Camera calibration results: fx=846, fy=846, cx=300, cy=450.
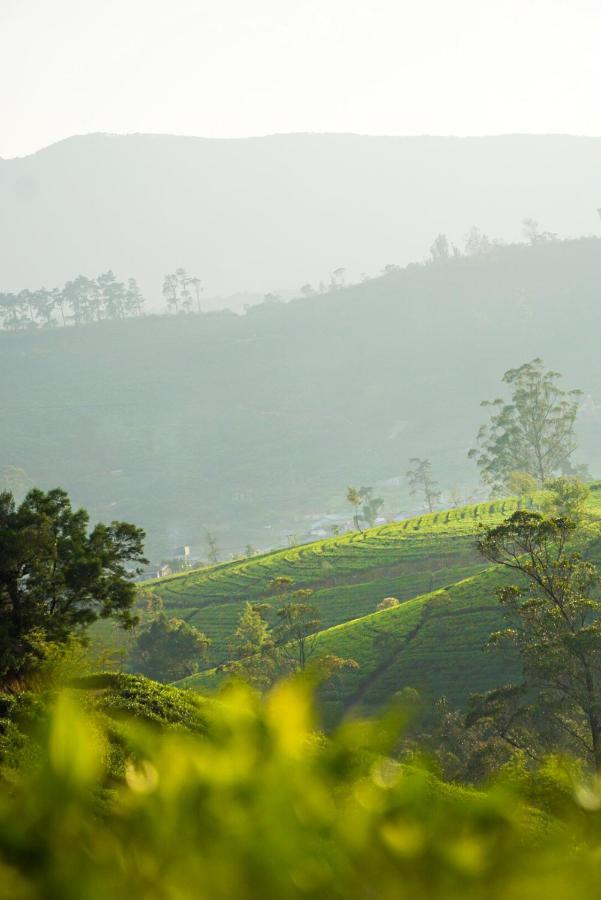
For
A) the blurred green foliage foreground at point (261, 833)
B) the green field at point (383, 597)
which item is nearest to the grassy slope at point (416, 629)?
the green field at point (383, 597)

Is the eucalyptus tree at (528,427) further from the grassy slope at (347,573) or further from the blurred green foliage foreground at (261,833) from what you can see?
the blurred green foliage foreground at (261,833)

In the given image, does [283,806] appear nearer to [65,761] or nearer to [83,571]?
[65,761]

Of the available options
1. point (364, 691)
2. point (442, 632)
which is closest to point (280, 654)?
point (364, 691)

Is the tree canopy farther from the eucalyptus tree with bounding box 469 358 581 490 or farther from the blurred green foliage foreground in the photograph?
the eucalyptus tree with bounding box 469 358 581 490

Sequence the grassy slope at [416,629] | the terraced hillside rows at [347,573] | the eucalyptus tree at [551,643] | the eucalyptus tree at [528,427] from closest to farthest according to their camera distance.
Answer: the eucalyptus tree at [551,643], the grassy slope at [416,629], the terraced hillside rows at [347,573], the eucalyptus tree at [528,427]

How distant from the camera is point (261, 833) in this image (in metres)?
2.34

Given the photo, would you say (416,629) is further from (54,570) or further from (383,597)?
(54,570)

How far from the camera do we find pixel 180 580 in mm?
77625

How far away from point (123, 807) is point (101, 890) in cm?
49

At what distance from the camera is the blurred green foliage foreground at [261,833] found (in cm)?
223

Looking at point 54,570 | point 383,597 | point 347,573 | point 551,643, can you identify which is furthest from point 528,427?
point 54,570

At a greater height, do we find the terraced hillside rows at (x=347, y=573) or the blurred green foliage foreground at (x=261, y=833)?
the blurred green foliage foreground at (x=261, y=833)

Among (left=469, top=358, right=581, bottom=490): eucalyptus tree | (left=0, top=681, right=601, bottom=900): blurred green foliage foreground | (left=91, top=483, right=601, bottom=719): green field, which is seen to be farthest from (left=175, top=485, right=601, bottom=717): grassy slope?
(left=0, top=681, right=601, bottom=900): blurred green foliage foreground

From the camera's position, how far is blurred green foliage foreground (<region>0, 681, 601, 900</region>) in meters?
2.23
